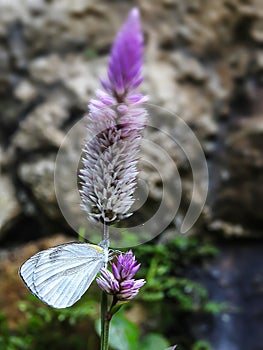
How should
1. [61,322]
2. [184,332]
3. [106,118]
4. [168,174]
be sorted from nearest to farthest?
[106,118] → [61,322] → [184,332] → [168,174]

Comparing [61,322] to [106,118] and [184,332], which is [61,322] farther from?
[106,118]

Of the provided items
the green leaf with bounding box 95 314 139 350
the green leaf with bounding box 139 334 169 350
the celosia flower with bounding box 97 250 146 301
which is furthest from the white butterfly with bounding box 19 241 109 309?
the green leaf with bounding box 139 334 169 350

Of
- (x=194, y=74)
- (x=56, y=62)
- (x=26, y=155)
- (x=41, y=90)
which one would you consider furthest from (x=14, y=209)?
(x=194, y=74)

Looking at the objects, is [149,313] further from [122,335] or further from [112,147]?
[112,147]

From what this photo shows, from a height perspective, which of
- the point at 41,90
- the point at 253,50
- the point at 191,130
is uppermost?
the point at 253,50

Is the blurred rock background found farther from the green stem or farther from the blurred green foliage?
the green stem

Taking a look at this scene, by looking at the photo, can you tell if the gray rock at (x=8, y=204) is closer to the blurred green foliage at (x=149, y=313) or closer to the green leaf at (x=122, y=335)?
the blurred green foliage at (x=149, y=313)
